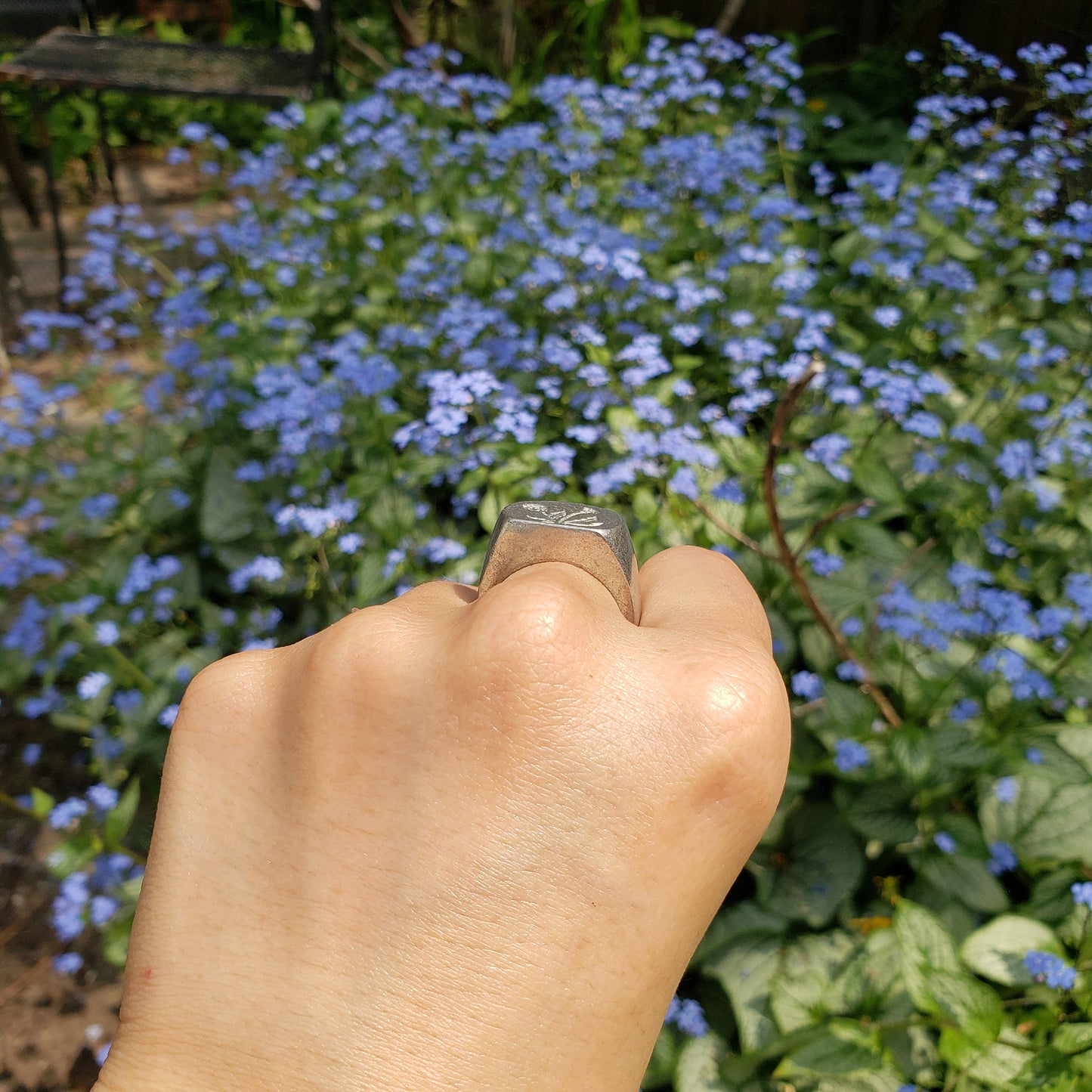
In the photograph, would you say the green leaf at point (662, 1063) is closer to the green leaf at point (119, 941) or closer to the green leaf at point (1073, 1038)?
the green leaf at point (1073, 1038)

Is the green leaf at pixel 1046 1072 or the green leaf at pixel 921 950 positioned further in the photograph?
the green leaf at pixel 921 950

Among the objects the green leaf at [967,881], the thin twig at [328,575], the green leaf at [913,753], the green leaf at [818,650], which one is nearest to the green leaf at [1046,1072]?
the green leaf at [967,881]

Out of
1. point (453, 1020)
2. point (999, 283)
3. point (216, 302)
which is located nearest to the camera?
point (453, 1020)

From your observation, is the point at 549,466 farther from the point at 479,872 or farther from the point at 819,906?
the point at 479,872

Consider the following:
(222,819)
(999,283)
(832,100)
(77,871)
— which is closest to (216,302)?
(77,871)

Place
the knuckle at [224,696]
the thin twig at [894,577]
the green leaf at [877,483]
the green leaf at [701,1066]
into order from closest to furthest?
the knuckle at [224,696], the green leaf at [701,1066], the thin twig at [894,577], the green leaf at [877,483]

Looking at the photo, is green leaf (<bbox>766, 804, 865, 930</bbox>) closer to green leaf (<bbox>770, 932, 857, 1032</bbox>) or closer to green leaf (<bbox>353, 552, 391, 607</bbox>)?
green leaf (<bbox>770, 932, 857, 1032</bbox>)

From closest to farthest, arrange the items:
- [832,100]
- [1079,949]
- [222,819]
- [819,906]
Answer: [222,819] → [1079,949] → [819,906] → [832,100]
